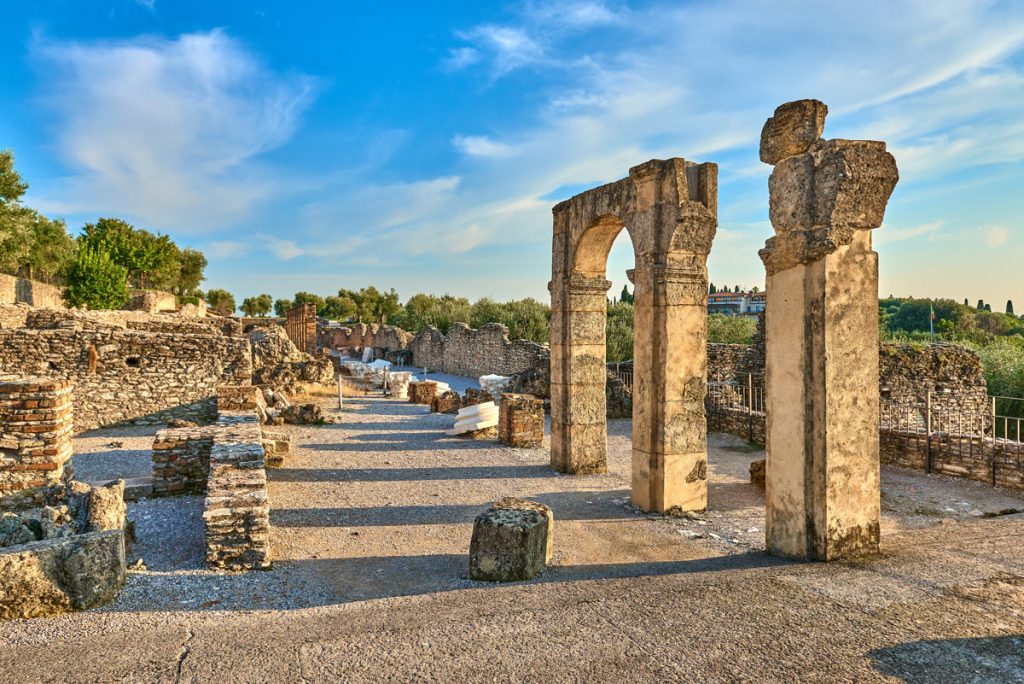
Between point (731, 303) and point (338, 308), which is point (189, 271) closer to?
point (338, 308)

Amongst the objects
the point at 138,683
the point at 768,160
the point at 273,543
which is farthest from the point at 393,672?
the point at 768,160

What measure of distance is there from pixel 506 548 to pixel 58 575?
10.6 feet

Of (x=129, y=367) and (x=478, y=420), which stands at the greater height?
(x=129, y=367)

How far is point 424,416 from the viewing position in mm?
15906

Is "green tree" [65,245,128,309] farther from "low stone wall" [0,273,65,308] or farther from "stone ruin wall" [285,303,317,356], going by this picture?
"stone ruin wall" [285,303,317,356]

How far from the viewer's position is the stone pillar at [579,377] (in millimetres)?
9711

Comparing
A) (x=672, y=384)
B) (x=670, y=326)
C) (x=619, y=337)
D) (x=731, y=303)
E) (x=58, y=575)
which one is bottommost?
(x=58, y=575)

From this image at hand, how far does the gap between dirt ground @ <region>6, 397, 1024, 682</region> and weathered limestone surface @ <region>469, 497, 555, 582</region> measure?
25 cm

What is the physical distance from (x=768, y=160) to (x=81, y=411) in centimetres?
1379

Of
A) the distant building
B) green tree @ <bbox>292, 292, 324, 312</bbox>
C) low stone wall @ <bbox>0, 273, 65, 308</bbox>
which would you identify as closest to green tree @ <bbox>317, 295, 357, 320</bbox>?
green tree @ <bbox>292, 292, 324, 312</bbox>

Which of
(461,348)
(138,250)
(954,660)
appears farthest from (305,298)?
(954,660)

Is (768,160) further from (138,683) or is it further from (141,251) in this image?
(141,251)

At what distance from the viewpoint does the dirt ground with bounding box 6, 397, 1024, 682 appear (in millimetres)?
3217

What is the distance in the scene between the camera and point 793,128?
503 cm
